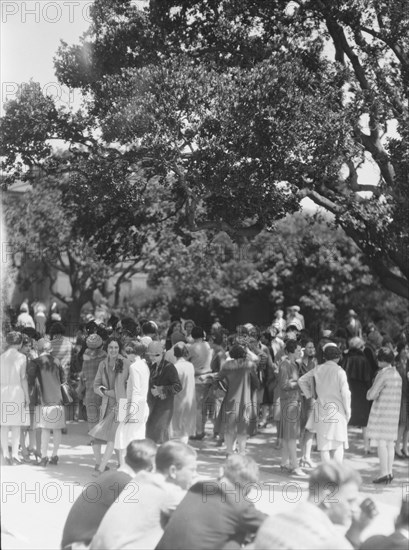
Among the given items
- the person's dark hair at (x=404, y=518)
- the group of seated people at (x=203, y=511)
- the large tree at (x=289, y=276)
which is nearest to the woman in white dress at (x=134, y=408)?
the group of seated people at (x=203, y=511)

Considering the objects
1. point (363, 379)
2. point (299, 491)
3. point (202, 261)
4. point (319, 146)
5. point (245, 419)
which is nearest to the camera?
point (299, 491)

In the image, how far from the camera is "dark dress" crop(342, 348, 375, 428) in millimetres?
14781

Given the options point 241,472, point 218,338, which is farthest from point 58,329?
point 241,472

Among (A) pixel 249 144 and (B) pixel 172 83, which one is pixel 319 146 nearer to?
(A) pixel 249 144

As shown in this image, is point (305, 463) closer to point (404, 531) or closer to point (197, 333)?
point (197, 333)

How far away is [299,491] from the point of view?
11.5m

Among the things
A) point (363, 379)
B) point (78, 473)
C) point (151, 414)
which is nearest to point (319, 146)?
point (363, 379)

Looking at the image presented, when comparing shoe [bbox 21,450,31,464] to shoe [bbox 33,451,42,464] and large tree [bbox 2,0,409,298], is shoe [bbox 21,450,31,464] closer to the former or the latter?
shoe [bbox 33,451,42,464]

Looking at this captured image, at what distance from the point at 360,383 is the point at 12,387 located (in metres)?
5.56

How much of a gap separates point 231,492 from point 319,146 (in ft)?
27.2

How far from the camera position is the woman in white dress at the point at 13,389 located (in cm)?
1245

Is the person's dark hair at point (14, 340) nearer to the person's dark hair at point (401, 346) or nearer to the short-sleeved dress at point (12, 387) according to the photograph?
the short-sleeved dress at point (12, 387)

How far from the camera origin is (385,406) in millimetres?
12188

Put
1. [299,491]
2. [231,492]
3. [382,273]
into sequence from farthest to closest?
[382,273]
[299,491]
[231,492]
